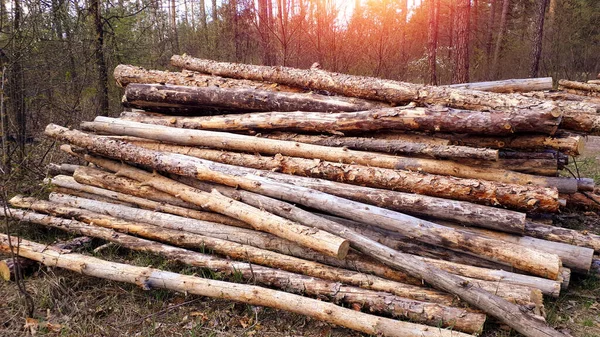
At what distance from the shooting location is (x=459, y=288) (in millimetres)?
3375

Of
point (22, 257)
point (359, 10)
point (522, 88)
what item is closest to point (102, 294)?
point (22, 257)

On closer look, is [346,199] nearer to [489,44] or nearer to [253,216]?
[253,216]

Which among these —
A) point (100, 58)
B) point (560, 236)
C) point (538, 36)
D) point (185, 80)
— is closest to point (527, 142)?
point (560, 236)

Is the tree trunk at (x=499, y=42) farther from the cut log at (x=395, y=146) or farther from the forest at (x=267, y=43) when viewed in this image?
the cut log at (x=395, y=146)

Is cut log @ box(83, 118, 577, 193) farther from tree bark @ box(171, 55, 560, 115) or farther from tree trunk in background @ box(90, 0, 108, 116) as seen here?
tree trunk in background @ box(90, 0, 108, 116)

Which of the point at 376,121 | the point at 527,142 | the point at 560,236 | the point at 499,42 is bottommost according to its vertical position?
the point at 560,236

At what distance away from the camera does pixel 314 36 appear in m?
16.5

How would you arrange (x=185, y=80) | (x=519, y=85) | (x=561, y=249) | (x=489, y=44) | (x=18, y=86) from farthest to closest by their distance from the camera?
(x=489, y=44) < (x=519, y=85) < (x=18, y=86) < (x=185, y=80) < (x=561, y=249)

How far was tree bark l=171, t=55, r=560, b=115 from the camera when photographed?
194 inches

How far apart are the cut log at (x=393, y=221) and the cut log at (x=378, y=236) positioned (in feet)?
0.38

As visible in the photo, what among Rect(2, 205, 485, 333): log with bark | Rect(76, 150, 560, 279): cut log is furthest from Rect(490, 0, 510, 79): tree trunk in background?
Rect(2, 205, 485, 333): log with bark

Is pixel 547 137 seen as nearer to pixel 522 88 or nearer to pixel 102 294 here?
pixel 522 88

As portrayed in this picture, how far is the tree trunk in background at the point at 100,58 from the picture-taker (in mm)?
8523

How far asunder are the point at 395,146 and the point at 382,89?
1.10m
